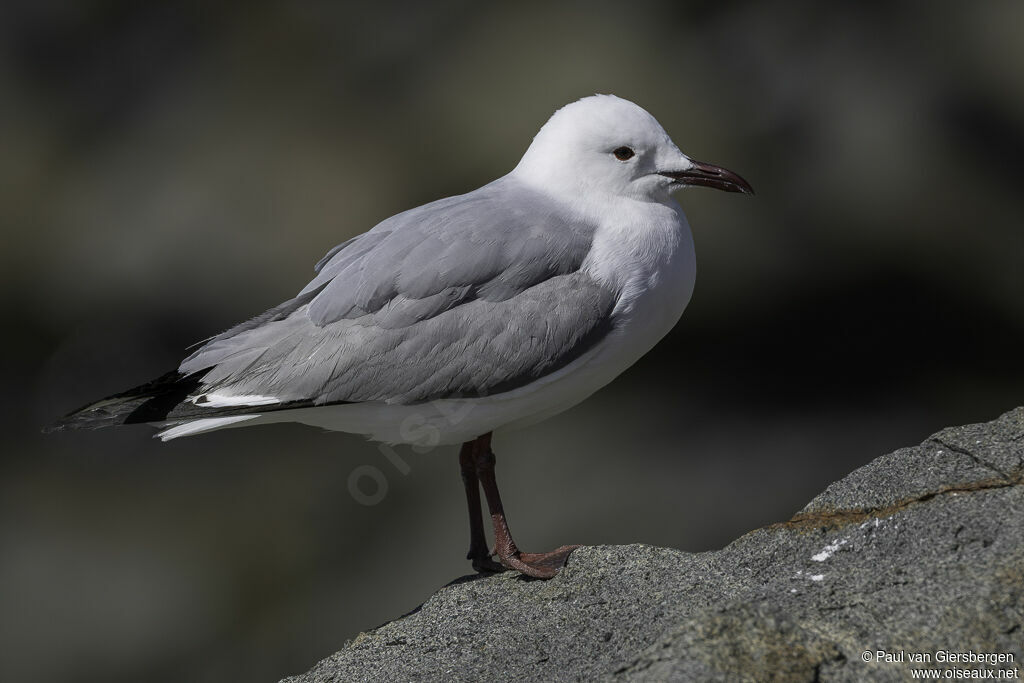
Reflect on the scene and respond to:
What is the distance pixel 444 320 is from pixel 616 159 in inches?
30.4

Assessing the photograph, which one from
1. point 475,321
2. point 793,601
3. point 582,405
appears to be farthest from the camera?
point 582,405

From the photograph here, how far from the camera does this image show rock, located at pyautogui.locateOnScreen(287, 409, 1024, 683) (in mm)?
2490

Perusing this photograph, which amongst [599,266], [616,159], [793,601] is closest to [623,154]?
[616,159]

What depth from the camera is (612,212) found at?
376cm

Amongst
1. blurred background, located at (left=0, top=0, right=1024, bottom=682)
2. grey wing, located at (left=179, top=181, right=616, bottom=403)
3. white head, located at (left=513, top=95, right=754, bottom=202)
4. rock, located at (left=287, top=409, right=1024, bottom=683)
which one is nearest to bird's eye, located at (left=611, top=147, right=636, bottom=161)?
white head, located at (left=513, top=95, right=754, bottom=202)

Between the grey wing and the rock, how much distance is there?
25.4 inches

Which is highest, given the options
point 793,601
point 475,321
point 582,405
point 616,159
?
point 616,159

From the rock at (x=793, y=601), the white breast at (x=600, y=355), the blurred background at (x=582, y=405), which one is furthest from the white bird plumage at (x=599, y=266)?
the blurred background at (x=582, y=405)

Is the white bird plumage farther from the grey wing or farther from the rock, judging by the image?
the rock

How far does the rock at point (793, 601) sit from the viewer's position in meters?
2.49

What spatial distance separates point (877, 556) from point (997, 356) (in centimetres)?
475

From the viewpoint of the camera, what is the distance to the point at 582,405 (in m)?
7.06

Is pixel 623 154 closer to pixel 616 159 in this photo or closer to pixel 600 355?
pixel 616 159

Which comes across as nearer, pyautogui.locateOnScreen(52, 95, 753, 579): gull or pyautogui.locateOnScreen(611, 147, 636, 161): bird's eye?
pyautogui.locateOnScreen(52, 95, 753, 579): gull
